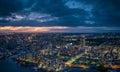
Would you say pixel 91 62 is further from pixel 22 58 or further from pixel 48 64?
pixel 22 58

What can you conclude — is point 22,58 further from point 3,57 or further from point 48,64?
point 48,64

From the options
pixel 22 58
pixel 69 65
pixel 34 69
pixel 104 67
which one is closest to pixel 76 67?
pixel 69 65

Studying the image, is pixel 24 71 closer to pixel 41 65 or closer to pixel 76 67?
pixel 41 65

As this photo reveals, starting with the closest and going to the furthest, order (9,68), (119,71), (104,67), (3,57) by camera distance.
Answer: (119,71) < (104,67) < (9,68) < (3,57)

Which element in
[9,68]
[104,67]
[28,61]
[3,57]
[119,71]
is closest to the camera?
[119,71]

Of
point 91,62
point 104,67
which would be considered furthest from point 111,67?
point 91,62

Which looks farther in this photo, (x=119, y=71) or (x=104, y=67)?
(x=104, y=67)

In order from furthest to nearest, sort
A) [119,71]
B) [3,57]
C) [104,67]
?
[3,57]
[104,67]
[119,71]

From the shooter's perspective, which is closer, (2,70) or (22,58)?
(2,70)

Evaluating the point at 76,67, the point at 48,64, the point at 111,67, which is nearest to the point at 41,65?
the point at 48,64
